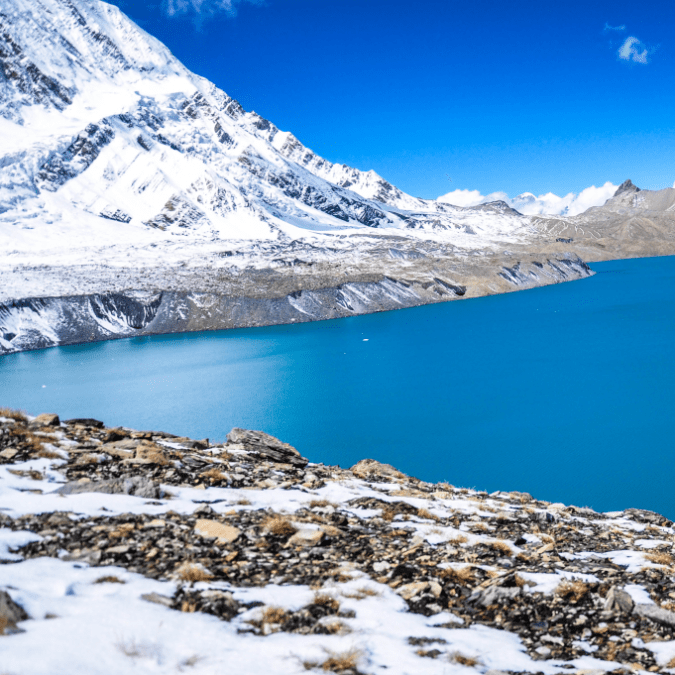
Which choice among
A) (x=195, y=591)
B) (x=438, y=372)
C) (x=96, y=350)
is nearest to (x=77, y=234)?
(x=96, y=350)

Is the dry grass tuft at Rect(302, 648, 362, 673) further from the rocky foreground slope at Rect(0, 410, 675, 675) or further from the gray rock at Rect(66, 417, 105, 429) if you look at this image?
the gray rock at Rect(66, 417, 105, 429)

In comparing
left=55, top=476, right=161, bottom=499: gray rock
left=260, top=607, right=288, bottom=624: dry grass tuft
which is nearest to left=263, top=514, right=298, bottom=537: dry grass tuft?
left=55, top=476, right=161, bottom=499: gray rock

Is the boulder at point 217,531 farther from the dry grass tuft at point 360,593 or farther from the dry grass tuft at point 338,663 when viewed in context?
the dry grass tuft at point 338,663

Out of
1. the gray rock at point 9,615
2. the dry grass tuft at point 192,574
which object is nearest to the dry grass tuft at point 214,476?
the dry grass tuft at point 192,574

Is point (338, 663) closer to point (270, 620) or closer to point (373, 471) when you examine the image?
point (270, 620)

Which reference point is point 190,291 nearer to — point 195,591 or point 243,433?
point 243,433
